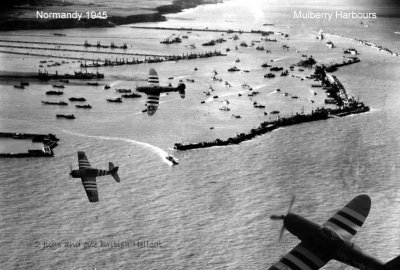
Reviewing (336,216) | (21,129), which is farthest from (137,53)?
(336,216)

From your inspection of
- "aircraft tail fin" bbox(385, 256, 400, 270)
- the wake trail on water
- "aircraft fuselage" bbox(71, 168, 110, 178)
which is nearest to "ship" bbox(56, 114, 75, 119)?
the wake trail on water

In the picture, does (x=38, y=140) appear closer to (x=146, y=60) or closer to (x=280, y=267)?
(x=280, y=267)

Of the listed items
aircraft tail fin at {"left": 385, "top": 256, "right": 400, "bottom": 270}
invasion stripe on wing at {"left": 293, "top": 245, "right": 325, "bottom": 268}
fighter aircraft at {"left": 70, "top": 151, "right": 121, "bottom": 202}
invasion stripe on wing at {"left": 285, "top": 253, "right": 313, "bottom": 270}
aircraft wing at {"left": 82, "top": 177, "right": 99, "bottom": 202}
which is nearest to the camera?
aircraft tail fin at {"left": 385, "top": 256, "right": 400, "bottom": 270}

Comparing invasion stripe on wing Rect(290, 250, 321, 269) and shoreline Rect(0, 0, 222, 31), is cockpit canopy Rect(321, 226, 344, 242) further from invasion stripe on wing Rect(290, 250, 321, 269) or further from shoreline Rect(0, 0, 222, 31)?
shoreline Rect(0, 0, 222, 31)

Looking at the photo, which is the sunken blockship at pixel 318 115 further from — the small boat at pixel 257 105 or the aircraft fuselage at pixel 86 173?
the aircraft fuselage at pixel 86 173

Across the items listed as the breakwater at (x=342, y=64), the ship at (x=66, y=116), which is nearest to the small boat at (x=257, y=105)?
the ship at (x=66, y=116)

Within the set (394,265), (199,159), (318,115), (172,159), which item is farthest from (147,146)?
(394,265)
